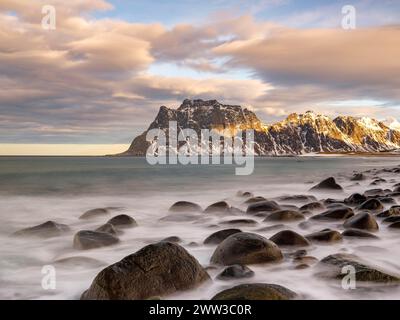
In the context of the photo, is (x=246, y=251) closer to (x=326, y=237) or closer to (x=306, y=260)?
(x=306, y=260)

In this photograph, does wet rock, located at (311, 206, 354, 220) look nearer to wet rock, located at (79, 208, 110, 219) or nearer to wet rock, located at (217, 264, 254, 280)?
wet rock, located at (217, 264, 254, 280)

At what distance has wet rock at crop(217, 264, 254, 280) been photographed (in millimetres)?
7051

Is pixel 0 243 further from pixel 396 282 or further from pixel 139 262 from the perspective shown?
pixel 396 282

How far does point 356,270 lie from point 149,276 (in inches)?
146

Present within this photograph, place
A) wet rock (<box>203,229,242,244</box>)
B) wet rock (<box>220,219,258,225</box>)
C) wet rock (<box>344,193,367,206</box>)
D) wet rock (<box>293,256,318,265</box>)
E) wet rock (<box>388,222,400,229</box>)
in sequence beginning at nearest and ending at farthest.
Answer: wet rock (<box>293,256,318,265</box>)
wet rock (<box>203,229,242,244</box>)
wet rock (<box>388,222,400,229</box>)
wet rock (<box>220,219,258,225</box>)
wet rock (<box>344,193,367,206</box>)

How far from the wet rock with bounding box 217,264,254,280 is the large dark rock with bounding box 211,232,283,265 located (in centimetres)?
45

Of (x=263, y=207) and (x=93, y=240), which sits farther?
(x=263, y=207)

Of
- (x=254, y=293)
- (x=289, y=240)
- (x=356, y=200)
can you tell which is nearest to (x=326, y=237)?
(x=289, y=240)

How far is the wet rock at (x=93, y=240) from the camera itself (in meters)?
9.77

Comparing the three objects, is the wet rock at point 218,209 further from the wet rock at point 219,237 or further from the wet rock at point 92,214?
the wet rock at point 219,237

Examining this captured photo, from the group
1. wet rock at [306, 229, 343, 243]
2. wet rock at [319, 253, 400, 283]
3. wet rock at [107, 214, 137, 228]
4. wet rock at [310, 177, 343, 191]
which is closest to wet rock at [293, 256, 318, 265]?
wet rock at [319, 253, 400, 283]

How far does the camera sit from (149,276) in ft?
20.8

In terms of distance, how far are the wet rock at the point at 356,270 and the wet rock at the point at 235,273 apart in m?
1.39
